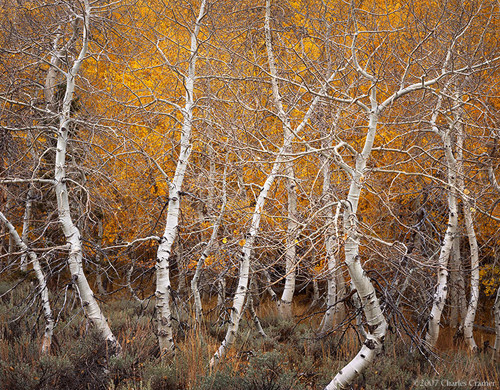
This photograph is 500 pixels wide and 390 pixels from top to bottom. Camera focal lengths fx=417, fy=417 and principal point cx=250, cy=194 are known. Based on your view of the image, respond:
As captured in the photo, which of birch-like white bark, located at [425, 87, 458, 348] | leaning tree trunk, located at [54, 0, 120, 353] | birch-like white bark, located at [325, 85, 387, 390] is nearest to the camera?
birch-like white bark, located at [325, 85, 387, 390]

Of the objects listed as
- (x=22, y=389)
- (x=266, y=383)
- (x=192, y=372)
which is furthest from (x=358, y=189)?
(x=22, y=389)

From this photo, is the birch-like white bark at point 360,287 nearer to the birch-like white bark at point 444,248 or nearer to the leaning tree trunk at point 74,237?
the birch-like white bark at point 444,248

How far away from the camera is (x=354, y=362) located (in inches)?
181

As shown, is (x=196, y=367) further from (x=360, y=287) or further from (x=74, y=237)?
(x=74, y=237)

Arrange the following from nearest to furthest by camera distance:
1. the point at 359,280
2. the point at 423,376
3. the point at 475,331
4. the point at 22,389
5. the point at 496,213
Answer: the point at 359,280, the point at 22,389, the point at 423,376, the point at 496,213, the point at 475,331

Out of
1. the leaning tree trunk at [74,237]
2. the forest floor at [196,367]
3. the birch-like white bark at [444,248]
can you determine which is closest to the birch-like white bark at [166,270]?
the forest floor at [196,367]

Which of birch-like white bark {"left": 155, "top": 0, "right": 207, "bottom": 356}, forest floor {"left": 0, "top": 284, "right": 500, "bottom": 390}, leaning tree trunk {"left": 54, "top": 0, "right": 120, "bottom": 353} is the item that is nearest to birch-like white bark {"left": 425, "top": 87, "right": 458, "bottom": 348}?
forest floor {"left": 0, "top": 284, "right": 500, "bottom": 390}

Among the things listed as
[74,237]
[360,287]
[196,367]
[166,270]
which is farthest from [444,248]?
[74,237]

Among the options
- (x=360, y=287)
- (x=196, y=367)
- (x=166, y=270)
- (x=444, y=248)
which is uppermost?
(x=166, y=270)

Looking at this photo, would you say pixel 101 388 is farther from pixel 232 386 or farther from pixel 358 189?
pixel 358 189

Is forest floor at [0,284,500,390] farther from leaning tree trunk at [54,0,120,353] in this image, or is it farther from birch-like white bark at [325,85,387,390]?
birch-like white bark at [325,85,387,390]

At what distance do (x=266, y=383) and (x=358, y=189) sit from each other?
245cm

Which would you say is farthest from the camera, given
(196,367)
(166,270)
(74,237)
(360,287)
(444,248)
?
(444,248)

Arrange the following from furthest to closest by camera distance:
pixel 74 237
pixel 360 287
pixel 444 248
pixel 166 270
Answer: pixel 444 248
pixel 166 270
pixel 74 237
pixel 360 287
